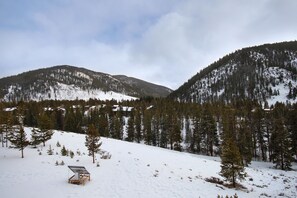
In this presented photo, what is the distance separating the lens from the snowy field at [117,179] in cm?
1769

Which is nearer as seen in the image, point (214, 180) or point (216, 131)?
point (214, 180)

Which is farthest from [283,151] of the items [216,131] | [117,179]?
[117,179]

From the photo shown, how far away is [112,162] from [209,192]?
39.2ft

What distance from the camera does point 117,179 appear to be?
845 inches

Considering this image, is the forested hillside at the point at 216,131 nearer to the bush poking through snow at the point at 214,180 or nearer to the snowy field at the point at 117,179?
the snowy field at the point at 117,179

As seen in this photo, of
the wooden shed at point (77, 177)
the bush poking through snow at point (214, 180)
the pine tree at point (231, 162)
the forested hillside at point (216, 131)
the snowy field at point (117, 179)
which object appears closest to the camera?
the snowy field at point (117, 179)

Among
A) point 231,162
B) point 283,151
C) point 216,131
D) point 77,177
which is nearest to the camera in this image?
point 77,177

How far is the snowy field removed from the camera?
58.0ft

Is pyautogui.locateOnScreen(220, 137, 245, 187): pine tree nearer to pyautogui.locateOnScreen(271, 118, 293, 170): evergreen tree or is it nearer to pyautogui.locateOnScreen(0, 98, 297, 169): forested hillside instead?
pyautogui.locateOnScreen(0, 98, 297, 169): forested hillside

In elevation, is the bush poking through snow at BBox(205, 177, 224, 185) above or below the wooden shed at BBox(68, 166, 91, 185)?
below

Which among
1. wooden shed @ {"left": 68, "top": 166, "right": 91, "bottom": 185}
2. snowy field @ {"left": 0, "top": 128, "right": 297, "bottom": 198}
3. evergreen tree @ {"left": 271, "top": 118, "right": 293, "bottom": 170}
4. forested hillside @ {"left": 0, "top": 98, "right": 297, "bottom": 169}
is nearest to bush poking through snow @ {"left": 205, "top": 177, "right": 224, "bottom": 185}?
snowy field @ {"left": 0, "top": 128, "right": 297, "bottom": 198}

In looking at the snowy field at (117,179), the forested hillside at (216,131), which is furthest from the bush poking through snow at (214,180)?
the forested hillside at (216,131)

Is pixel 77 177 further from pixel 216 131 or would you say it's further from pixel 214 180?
pixel 216 131

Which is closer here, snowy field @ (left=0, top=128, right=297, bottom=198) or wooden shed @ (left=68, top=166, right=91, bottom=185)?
snowy field @ (left=0, top=128, right=297, bottom=198)
